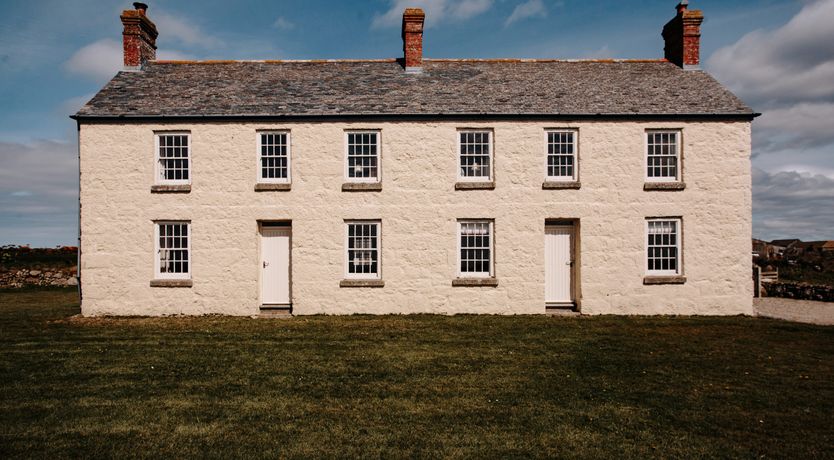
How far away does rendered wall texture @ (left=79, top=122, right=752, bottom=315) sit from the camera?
675 inches

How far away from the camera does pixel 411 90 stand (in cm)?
1842

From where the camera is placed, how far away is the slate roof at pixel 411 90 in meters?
17.4

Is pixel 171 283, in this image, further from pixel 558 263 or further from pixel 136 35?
pixel 558 263

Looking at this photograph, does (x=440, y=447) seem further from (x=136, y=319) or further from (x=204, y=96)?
(x=204, y=96)

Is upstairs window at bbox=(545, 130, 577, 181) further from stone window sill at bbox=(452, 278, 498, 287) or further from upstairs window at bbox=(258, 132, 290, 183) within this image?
upstairs window at bbox=(258, 132, 290, 183)

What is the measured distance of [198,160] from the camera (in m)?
17.4

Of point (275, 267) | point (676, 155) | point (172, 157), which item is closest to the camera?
point (172, 157)

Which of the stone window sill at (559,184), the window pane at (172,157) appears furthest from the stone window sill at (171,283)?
the stone window sill at (559,184)

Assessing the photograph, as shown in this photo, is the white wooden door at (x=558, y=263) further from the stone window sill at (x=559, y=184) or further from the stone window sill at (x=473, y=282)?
the stone window sill at (x=473, y=282)

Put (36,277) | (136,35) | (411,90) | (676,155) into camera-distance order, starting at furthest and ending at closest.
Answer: (36,277) → (136,35) → (411,90) → (676,155)

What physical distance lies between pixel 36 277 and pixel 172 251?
55.4 feet

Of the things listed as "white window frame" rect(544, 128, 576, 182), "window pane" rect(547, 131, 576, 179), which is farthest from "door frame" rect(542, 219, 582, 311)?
"window pane" rect(547, 131, 576, 179)

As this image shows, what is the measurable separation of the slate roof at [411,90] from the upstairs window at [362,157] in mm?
768

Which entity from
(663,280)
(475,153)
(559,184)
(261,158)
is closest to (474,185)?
(475,153)
